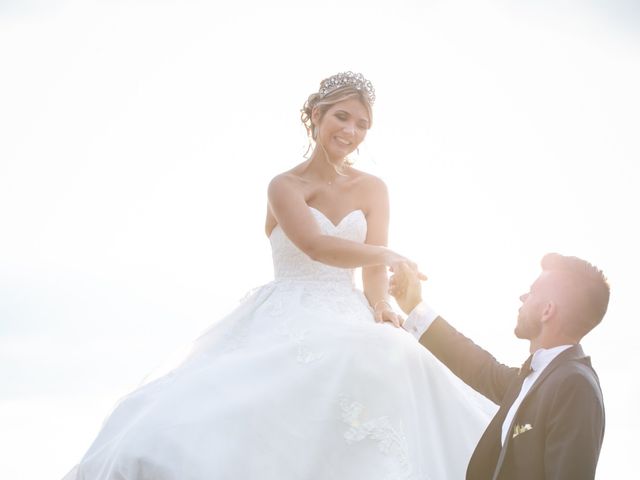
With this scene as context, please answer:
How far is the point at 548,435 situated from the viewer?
439 cm

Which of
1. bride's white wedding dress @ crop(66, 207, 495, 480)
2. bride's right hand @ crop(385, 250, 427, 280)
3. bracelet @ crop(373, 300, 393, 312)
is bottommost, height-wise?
bride's white wedding dress @ crop(66, 207, 495, 480)

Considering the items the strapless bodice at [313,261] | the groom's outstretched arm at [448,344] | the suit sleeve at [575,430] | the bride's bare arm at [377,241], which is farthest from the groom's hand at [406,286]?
the suit sleeve at [575,430]

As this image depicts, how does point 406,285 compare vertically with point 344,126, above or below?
below

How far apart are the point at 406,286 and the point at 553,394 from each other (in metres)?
A: 1.52

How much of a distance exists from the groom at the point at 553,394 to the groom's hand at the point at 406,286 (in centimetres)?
82

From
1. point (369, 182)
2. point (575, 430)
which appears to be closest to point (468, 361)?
point (575, 430)

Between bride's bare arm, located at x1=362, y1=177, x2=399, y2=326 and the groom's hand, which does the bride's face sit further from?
the groom's hand

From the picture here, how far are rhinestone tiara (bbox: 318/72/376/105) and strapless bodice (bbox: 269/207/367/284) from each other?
38.5 inches

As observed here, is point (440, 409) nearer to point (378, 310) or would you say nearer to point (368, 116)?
point (378, 310)

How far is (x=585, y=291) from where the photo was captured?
4699 millimetres

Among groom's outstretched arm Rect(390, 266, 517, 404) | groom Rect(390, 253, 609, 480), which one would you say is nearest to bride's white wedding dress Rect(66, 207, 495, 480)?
groom's outstretched arm Rect(390, 266, 517, 404)

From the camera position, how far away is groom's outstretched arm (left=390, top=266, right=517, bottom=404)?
5.48 metres

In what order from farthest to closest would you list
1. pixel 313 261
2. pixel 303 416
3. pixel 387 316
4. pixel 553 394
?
pixel 313 261
pixel 387 316
pixel 303 416
pixel 553 394

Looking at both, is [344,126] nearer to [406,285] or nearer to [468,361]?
[406,285]
